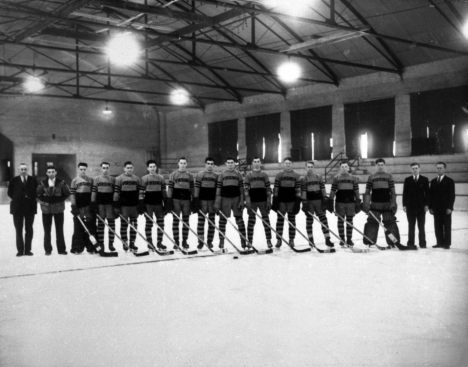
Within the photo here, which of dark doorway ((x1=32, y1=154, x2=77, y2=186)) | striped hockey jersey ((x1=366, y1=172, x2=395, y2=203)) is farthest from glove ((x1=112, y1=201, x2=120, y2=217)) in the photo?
dark doorway ((x1=32, y1=154, x2=77, y2=186))

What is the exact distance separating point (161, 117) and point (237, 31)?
476 inches

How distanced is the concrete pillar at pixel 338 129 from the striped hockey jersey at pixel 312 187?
14136mm

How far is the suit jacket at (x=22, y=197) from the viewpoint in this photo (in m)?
7.74

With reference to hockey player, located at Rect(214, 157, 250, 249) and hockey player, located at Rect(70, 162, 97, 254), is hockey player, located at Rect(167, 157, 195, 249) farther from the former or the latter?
hockey player, located at Rect(70, 162, 97, 254)

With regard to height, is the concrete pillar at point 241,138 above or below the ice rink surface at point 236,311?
above

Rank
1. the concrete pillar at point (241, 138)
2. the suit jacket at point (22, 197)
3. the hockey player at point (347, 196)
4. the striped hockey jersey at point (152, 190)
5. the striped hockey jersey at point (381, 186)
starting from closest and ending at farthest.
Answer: the suit jacket at point (22, 197) → the striped hockey jersey at point (152, 190) → the striped hockey jersey at point (381, 186) → the hockey player at point (347, 196) → the concrete pillar at point (241, 138)

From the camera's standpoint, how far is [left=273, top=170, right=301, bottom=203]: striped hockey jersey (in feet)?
27.2

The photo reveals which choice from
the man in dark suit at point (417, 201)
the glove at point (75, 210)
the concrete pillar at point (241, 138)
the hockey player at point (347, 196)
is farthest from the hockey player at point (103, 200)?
the concrete pillar at point (241, 138)

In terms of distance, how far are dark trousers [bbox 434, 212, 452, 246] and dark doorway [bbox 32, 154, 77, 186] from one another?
70.6 ft

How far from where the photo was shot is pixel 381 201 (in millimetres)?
8227

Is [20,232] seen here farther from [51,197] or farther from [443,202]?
[443,202]

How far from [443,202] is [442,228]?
50cm

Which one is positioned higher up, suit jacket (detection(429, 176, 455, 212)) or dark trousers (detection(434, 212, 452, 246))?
suit jacket (detection(429, 176, 455, 212))

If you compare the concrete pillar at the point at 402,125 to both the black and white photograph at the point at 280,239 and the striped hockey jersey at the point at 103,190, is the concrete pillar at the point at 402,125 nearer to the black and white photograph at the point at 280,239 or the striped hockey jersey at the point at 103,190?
the black and white photograph at the point at 280,239
